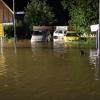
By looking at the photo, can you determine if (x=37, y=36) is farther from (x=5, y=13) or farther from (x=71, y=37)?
(x=5, y=13)

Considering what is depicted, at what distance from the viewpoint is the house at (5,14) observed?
70.4 meters

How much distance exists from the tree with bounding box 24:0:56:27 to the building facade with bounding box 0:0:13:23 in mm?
5399

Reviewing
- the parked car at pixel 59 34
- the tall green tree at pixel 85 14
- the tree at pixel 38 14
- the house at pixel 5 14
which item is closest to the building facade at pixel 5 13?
the house at pixel 5 14

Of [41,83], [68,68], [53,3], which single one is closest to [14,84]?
[41,83]

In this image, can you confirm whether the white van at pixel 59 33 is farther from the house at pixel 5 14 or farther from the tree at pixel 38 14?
the house at pixel 5 14

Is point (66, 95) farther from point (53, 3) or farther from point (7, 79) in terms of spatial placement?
point (53, 3)

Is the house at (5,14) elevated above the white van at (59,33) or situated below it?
above

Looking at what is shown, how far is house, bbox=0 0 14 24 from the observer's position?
231 feet

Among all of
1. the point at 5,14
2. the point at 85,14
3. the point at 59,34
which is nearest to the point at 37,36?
the point at 59,34

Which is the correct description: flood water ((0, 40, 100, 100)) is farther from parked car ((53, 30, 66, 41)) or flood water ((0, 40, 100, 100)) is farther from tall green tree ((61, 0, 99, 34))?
→ parked car ((53, 30, 66, 41))

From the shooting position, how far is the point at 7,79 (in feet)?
59.6

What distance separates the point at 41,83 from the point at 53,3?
5964 centimetres

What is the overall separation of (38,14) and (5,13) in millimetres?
8210

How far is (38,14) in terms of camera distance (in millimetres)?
64750
